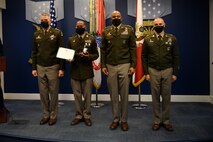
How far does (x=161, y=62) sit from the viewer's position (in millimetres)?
3529

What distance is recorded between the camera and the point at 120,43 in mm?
3555

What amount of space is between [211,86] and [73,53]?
10.9 feet

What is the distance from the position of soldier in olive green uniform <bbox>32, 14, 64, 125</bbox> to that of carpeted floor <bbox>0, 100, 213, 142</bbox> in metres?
0.34

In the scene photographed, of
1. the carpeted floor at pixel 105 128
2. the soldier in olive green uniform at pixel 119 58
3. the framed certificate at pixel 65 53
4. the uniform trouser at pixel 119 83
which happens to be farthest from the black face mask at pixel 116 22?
the carpeted floor at pixel 105 128

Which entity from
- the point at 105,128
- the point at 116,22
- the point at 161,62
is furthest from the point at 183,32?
the point at 105,128

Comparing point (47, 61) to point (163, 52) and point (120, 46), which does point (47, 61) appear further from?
point (163, 52)

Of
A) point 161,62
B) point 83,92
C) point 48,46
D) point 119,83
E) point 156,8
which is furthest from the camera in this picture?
point 156,8

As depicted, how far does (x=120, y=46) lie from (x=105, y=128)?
1175mm

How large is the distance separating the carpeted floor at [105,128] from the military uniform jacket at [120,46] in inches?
37.4

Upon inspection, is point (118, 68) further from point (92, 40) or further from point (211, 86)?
point (211, 86)

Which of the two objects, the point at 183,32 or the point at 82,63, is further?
the point at 183,32

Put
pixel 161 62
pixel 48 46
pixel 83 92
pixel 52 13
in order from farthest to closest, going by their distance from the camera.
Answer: pixel 52 13
pixel 83 92
pixel 48 46
pixel 161 62

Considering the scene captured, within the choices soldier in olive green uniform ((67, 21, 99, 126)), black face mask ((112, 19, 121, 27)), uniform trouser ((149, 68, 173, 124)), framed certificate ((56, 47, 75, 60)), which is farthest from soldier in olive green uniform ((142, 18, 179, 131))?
framed certificate ((56, 47, 75, 60))

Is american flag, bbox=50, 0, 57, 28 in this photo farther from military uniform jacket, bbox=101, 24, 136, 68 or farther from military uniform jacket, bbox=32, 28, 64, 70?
military uniform jacket, bbox=101, 24, 136, 68
